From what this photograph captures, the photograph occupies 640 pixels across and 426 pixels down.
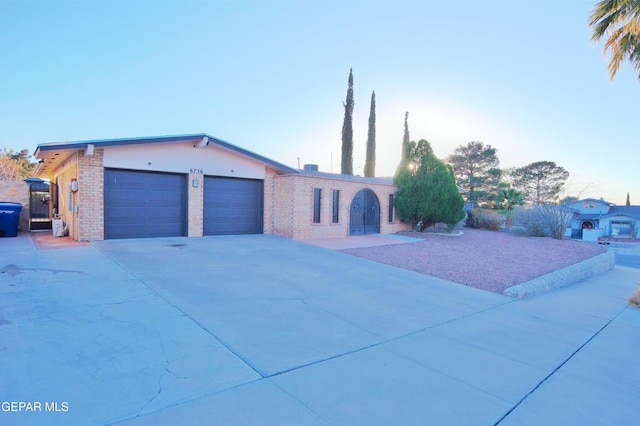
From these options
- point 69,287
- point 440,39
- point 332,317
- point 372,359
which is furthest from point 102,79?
point 372,359

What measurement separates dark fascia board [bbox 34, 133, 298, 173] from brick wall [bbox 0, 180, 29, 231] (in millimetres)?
5456

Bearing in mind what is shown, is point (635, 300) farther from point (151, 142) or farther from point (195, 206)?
point (151, 142)

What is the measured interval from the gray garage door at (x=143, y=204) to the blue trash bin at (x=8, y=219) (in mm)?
3734

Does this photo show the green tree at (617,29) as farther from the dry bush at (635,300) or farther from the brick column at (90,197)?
the brick column at (90,197)

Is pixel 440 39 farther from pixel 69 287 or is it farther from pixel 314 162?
pixel 69 287

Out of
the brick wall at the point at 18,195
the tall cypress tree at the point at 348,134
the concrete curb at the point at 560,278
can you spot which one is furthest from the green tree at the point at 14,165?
the concrete curb at the point at 560,278

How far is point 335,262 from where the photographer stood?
31.2 ft

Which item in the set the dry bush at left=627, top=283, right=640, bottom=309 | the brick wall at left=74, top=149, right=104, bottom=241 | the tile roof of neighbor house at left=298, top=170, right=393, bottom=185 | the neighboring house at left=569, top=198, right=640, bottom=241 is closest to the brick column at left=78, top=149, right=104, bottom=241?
the brick wall at left=74, top=149, right=104, bottom=241

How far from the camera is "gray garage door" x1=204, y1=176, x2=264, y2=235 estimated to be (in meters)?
13.1

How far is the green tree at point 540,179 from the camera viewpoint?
42.5 m

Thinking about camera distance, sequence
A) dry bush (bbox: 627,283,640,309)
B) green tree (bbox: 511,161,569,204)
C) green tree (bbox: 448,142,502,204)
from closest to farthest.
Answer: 1. dry bush (bbox: 627,283,640,309)
2. green tree (bbox: 448,142,502,204)
3. green tree (bbox: 511,161,569,204)

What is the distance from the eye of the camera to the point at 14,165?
30562mm

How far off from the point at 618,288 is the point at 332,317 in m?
8.94

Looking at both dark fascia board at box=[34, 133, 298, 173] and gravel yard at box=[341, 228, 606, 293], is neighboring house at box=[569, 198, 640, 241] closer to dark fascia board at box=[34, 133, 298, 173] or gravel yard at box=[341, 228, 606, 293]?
gravel yard at box=[341, 228, 606, 293]
